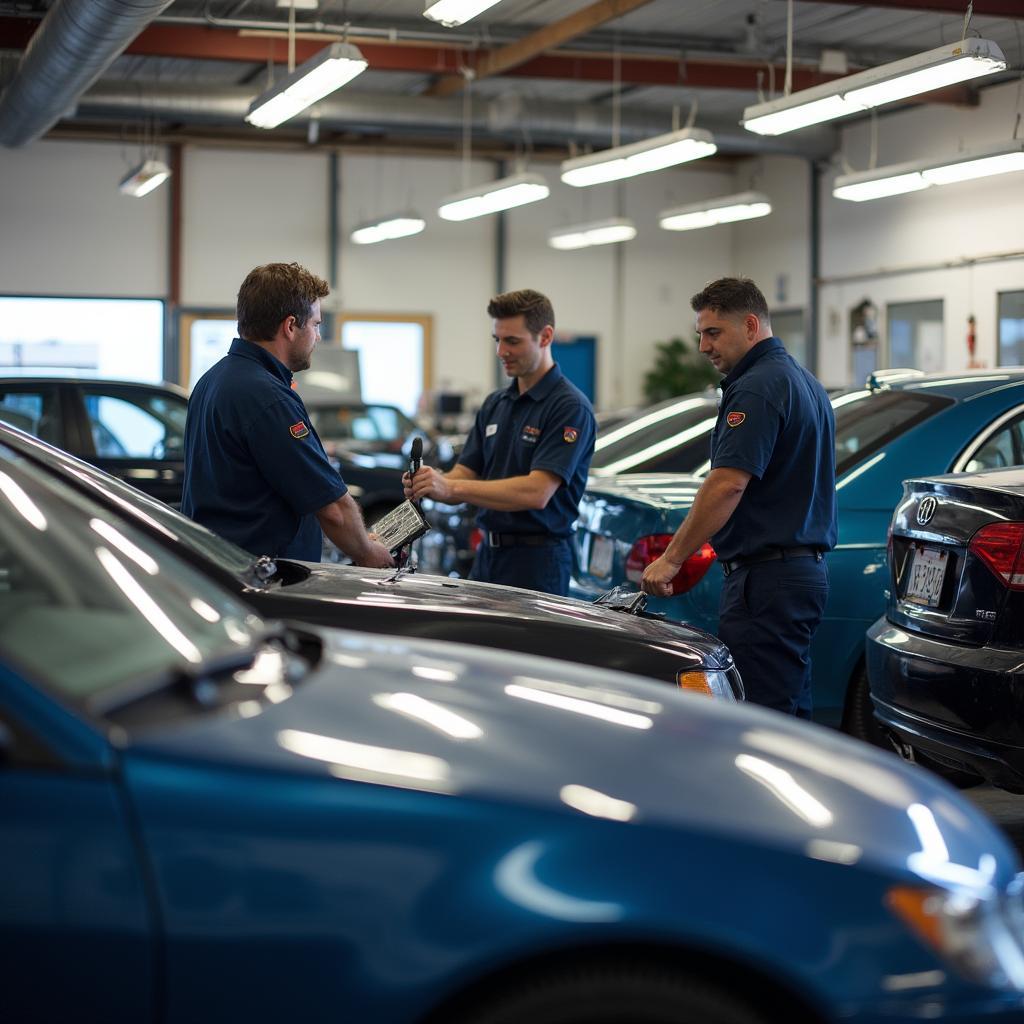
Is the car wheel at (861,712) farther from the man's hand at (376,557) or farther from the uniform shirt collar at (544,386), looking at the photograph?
the man's hand at (376,557)

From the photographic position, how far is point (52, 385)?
907cm

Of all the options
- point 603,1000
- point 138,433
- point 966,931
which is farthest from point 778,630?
point 138,433

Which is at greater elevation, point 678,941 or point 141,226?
point 141,226

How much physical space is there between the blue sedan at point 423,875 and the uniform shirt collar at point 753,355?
273 centimetres

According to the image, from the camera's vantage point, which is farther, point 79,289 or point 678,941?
point 79,289

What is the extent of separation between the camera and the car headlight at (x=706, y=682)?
324cm

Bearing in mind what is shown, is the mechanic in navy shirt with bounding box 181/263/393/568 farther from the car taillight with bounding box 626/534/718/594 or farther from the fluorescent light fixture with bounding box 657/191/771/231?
the fluorescent light fixture with bounding box 657/191/771/231

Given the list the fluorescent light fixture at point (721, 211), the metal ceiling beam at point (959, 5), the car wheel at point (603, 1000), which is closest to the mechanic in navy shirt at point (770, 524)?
the car wheel at point (603, 1000)

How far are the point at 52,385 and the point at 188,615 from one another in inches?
295

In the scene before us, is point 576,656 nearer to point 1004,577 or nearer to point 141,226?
point 1004,577

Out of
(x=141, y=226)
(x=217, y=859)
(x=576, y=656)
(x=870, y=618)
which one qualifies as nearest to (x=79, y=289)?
(x=141, y=226)

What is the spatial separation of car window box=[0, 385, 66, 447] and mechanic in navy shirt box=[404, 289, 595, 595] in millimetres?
4639

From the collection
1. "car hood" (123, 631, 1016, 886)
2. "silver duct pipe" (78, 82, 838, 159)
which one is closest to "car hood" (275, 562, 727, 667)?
"car hood" (123, 631, 1016, 886)

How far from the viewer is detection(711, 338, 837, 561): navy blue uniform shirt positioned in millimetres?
4230
